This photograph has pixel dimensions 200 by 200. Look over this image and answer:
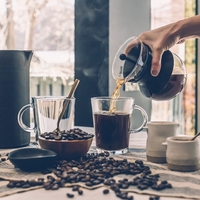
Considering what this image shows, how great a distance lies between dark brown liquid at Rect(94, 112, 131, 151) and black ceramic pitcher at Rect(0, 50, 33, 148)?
1.04 ft

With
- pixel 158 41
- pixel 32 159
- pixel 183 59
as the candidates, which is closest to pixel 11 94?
pixel 32 159

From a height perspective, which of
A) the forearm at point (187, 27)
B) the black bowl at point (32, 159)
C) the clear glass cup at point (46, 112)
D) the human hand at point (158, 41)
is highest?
the forearm at point (187, 27)

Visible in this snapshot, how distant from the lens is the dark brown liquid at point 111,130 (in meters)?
1.36

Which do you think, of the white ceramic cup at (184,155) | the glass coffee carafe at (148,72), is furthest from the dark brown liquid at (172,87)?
the white ceramic cup at (184,155)

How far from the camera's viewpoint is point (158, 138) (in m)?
1.27

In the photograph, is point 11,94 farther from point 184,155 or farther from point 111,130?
point 184,155

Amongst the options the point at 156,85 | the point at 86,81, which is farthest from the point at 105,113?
the point at 86,81

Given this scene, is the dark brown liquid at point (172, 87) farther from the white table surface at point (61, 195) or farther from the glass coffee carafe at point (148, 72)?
the white table surface at point (61, 195)

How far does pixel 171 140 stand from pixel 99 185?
27 cm

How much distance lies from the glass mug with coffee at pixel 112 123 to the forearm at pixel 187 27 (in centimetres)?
35

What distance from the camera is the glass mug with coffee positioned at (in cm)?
136

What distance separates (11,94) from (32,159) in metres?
0.43

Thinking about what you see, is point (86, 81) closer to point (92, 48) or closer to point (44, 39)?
point (92, 48)

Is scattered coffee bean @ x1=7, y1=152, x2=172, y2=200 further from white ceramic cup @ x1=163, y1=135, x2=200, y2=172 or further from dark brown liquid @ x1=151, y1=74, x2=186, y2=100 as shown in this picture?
dark brown liquid @ x1=151, y1=74, x2=186, y2=100
